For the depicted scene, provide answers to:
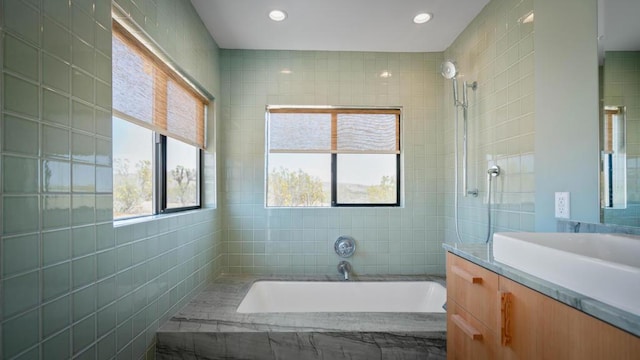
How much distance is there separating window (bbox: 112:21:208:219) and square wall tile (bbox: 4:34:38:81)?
0.50 metres

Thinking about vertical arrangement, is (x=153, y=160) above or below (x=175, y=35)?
below

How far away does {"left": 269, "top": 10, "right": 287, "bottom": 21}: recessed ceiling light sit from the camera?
2.26 meters

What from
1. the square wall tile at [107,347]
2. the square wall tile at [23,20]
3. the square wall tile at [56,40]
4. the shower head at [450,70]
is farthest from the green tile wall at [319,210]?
the square wall tile at [23,20]

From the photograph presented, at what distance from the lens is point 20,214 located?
901 millimetres

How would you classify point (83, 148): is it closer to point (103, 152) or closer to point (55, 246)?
point (103, 152)

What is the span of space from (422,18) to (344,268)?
2.12 m

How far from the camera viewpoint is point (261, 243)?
284cm

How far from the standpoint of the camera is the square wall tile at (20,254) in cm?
85

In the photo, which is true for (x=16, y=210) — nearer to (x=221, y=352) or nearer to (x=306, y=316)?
(x=221, y=352)

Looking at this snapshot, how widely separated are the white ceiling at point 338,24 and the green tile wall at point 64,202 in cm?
82

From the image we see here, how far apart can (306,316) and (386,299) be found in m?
1.02

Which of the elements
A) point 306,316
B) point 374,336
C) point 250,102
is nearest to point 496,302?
point 374,336

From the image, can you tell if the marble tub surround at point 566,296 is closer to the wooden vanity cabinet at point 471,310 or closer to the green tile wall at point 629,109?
the wooden vanity cabinet at point 471,310

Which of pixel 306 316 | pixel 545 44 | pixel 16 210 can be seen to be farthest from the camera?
pixel 306 316
